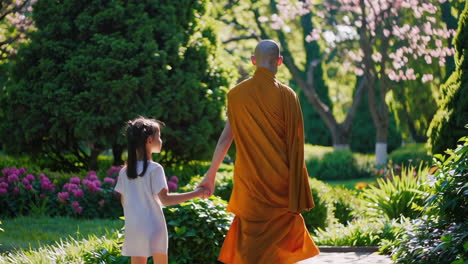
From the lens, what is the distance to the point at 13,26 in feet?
41.6

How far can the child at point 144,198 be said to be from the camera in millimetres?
4262

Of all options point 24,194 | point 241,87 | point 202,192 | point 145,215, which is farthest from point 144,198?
point 24,194

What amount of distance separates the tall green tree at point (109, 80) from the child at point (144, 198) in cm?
542

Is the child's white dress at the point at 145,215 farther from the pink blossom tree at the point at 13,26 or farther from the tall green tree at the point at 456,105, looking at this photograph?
the pink blossom tree at the point at 13,26

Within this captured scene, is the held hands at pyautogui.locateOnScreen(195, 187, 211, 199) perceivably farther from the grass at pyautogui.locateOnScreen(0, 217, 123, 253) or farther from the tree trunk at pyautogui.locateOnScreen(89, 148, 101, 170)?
the tree trunk at pyautogui.locateOnScreen(89, 148, 101, 170)

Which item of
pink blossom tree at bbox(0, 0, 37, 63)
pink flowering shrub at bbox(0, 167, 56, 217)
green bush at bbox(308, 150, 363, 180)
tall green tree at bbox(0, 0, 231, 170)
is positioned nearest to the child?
pink flowering shrub at bbox(0, 167, 56, 217)

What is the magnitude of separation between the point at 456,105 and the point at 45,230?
209 inches

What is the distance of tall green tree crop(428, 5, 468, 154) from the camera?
8.33 metres

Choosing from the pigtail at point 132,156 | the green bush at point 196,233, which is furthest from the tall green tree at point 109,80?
the pigtail at point 132,156

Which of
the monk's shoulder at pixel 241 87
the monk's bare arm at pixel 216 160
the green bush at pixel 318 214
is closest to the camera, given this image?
the monk's shoulder at pixel 241 87

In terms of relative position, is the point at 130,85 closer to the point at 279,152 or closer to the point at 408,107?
the point at 279,152

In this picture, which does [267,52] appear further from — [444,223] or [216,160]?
[444,223]

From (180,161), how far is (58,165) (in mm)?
2102

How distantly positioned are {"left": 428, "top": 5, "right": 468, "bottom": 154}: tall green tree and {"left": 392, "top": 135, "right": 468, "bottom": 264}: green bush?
2.75m
